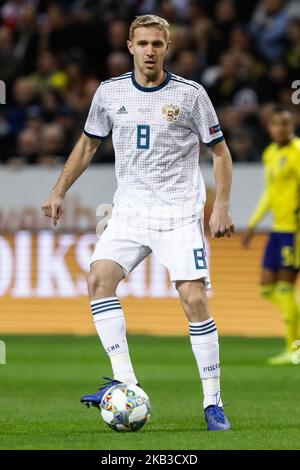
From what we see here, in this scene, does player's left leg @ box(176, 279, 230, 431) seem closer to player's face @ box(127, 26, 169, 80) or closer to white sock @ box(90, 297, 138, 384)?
white sock @ box(90, 297, 138, 384)

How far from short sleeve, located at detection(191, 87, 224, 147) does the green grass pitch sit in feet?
5.75

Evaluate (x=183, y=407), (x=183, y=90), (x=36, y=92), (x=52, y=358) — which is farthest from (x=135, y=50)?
(x=36, y=92)

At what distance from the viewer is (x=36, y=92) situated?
18297 mm

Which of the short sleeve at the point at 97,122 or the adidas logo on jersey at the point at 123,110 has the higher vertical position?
the adidas logo on jersey at the point at 123,110

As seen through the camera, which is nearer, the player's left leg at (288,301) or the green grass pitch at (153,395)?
the green grass pitch at (153,395)

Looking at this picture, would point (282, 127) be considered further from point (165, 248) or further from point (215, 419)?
point (215, 419)

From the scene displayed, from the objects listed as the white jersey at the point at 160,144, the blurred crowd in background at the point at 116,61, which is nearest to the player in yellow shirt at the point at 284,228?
the blurred crowd in background at the point at 116,61

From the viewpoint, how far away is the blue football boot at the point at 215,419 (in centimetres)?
752

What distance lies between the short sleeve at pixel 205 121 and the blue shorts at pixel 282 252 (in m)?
6.48

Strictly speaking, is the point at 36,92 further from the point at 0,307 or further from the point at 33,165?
the point at 0,307

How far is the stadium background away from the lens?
16.6 meters

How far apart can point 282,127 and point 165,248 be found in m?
6.25

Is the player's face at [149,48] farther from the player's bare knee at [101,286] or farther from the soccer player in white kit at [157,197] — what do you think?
the player's bare knee at [101,286]

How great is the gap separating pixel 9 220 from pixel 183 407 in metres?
8.22
